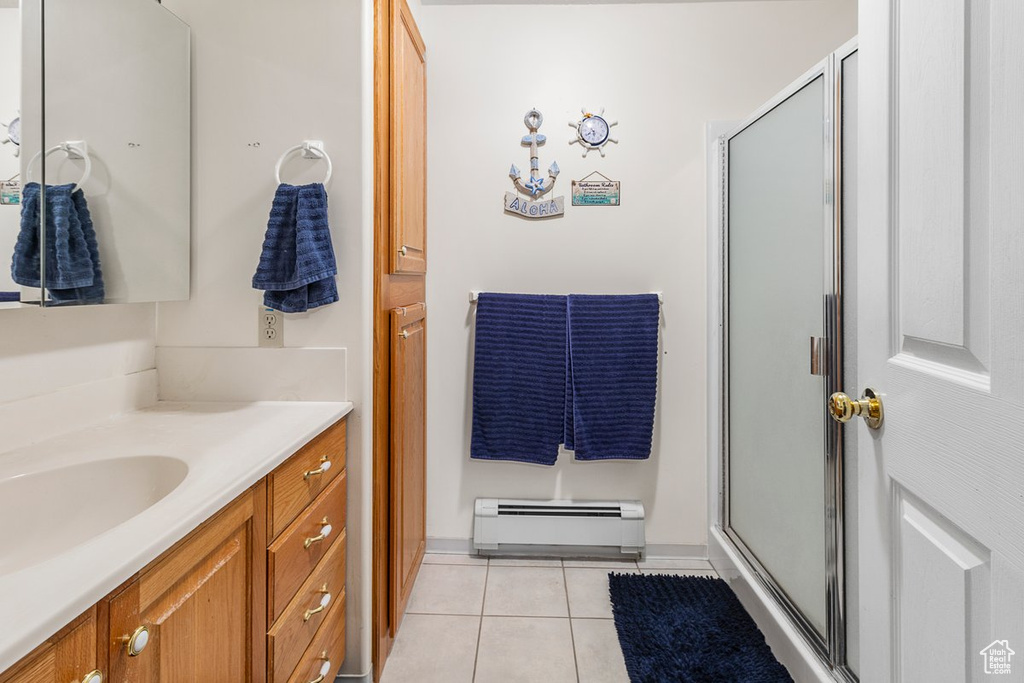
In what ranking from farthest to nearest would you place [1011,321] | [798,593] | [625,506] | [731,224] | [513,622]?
[625,506]
[731,224]
[513,622]
[798,593]
[1011,321]

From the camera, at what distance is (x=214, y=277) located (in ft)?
5.06

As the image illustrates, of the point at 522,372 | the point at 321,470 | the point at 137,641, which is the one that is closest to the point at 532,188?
the point at 522,372

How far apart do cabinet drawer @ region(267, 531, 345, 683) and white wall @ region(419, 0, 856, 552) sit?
1.14 metres

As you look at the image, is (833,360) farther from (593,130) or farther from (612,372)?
(593,130)

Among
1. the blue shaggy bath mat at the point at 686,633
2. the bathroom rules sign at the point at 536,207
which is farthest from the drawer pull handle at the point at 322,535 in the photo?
the bathroom rules sign at the point at 536,207

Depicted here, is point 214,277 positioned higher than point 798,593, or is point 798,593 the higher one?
point 214,277

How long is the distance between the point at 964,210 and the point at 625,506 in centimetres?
182

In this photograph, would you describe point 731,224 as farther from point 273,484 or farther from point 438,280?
point 273,484

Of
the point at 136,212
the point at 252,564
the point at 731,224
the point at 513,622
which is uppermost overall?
the point at 731,224

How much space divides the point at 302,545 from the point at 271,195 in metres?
0.89

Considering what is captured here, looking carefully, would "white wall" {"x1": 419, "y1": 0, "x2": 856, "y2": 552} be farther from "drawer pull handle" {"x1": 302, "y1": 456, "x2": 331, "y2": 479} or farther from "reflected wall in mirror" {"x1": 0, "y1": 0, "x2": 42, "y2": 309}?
"reflected wall in mirror" {"x1": 0, "y1": 0, "x2": 42, "y2": 309}

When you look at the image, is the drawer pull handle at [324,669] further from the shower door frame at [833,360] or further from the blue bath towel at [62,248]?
the shower door frame at [833,360]

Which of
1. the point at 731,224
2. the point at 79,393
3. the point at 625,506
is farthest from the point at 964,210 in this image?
the point at 625,506

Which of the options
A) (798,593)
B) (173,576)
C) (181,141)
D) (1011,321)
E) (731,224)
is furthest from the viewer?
(731,224)
